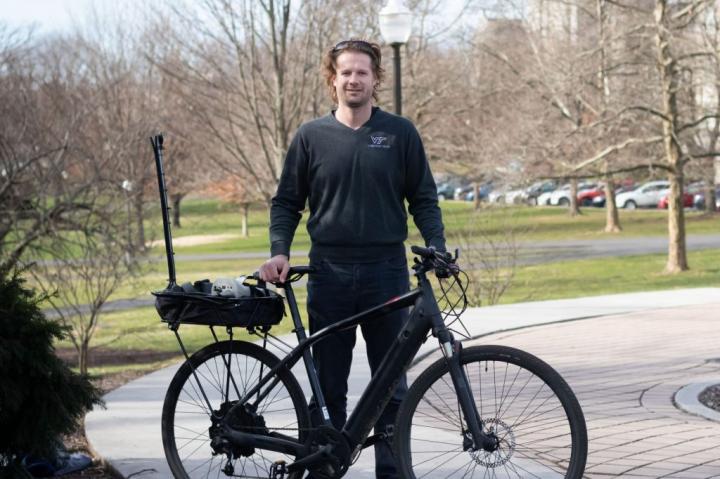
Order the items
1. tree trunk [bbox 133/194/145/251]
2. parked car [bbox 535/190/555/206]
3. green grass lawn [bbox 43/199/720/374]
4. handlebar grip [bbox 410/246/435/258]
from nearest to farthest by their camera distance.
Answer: handlebar grip [bbox 410/246/435/258] < tree trunk [bbox 133/194/145/251] < green grass lawn [bbox 43/199/720/374] < parked car [bbox 535/190/555/206]

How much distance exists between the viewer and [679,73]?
26.9 m

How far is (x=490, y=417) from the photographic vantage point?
4.19 meters

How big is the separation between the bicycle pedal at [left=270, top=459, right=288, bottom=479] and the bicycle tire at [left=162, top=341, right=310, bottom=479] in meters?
0.04

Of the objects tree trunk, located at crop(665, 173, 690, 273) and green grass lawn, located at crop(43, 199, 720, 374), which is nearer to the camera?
green grass lawn, located at crop(43, 199, 720, 374)

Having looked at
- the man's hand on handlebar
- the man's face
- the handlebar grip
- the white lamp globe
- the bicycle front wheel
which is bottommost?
the bicycle front wheel

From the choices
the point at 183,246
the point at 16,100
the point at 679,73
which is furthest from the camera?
the point at 183,246

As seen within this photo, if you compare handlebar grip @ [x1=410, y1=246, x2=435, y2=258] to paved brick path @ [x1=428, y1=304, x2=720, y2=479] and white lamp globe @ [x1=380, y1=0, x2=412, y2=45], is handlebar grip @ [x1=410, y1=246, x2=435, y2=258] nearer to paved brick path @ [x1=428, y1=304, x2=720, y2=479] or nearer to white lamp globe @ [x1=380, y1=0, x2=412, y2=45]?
paved brick path @ [x1=428, y1=304, x2=720, y2=479]

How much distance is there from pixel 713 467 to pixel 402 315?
1857 millimetres

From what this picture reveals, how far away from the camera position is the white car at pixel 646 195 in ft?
212

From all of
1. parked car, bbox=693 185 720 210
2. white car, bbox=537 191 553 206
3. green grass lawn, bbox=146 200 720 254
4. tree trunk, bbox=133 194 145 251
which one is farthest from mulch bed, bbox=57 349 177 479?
white car, bbox=537 191 553 206

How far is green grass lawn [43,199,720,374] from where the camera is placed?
60.6 feet

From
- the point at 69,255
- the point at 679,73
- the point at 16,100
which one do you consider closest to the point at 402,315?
the point at 69,255

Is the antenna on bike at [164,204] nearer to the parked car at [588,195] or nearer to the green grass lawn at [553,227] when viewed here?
the green grass lawn at [553,227]

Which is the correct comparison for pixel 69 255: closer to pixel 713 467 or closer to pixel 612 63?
pixel 713 467
